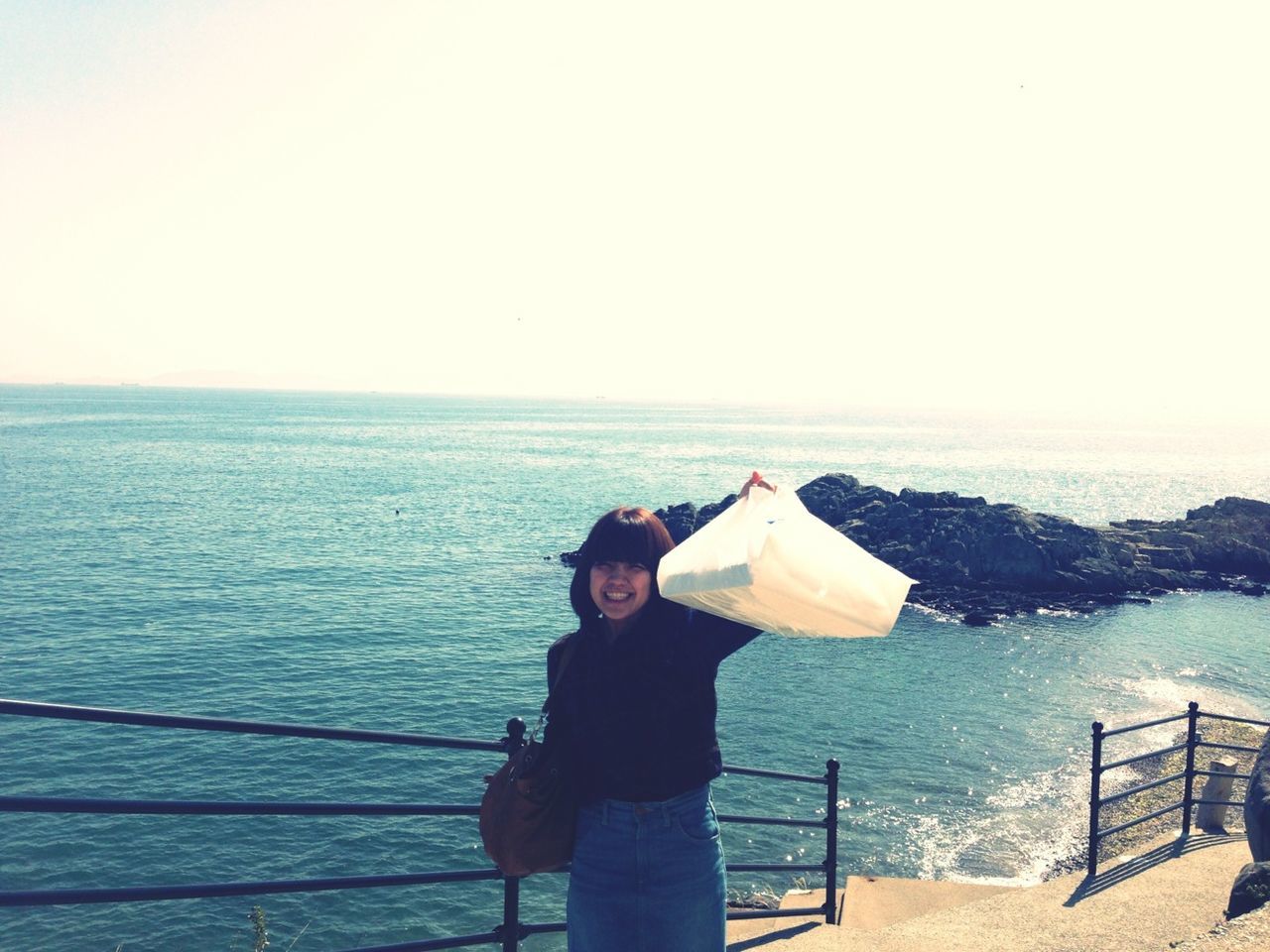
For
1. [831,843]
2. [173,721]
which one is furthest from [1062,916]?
[173,721]

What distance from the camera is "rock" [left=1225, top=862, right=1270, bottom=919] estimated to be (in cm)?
596

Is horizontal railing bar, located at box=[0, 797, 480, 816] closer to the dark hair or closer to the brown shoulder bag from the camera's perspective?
the brown shoulder bag

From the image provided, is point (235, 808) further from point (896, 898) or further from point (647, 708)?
point (896, 898)

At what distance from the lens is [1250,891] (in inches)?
237

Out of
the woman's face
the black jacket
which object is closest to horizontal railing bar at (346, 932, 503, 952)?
the black jacket

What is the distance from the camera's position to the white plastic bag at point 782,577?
3018 mm

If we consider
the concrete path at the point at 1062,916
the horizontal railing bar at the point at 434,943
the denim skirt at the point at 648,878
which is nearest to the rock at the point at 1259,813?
the concrete path at the point at 1062,916

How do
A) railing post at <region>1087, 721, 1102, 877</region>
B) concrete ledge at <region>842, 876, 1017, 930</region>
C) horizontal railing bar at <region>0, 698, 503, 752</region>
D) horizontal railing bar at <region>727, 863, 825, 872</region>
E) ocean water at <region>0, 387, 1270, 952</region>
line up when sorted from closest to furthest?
horizontal railing bar at <region>0, 698, 503, 752</region>, horizontal railing bar at <region>727, 863, 825, 872</region>, concrete ledge at <region>842, 876, 1017, 930</region>, railing post at <region>1087, 721, 1102, 877</region>, ocean water at <region>0, 387, 1270, 952</region>

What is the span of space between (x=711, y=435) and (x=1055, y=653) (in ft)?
481

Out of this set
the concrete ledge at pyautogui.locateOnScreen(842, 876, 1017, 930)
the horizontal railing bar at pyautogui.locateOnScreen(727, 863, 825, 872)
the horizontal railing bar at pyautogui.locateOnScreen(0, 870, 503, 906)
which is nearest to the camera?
the horizontal railing bar at pyautogui.locateOnScreen(0, 870, 503, 906)

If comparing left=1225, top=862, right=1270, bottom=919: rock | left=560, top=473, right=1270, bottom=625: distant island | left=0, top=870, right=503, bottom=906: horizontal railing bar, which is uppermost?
left=0, top=870, right=503, bottom=906: horizontal railing bar

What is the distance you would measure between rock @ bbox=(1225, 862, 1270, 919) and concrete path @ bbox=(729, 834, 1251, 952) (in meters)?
0.30

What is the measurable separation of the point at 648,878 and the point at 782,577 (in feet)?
3.85

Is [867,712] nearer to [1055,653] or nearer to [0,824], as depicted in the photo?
[1055,653]
